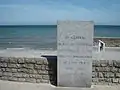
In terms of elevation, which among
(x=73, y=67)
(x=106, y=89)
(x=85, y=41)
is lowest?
(x=106, y=89)

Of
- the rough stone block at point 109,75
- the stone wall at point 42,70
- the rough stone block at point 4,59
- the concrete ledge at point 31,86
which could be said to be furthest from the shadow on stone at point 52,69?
the rough stone block at point 109,75

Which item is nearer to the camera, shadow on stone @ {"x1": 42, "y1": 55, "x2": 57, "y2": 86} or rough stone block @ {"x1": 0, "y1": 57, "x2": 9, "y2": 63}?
shadow on stone @ {"x1": 42, "y1": 55, "x2": 57, "y2": 86}

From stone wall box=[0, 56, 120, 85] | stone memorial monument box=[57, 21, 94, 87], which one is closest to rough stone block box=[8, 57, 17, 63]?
stone wall box=[0, 56, 120, 85]

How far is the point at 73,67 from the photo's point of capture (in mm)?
7551

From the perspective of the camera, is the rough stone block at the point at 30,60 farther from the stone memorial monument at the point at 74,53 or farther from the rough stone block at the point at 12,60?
the stone memorial monument at the point at 74,53

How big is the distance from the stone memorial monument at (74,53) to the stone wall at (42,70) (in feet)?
0.78

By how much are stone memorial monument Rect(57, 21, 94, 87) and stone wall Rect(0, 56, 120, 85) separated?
237 mm

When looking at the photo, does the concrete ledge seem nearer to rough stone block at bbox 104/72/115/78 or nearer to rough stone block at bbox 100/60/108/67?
rough stone block at bbox 104/72/115/78

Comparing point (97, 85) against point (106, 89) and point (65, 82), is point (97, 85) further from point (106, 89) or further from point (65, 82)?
point (65, 82)

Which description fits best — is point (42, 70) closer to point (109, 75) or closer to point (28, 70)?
point (28, 70)

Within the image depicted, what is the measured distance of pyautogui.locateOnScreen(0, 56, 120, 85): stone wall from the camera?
764 cm

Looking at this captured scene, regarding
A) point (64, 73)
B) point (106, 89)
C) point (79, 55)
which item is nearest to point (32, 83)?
point (64, 73)

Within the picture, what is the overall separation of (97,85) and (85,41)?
122 centimetres

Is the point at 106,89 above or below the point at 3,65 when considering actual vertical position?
below
